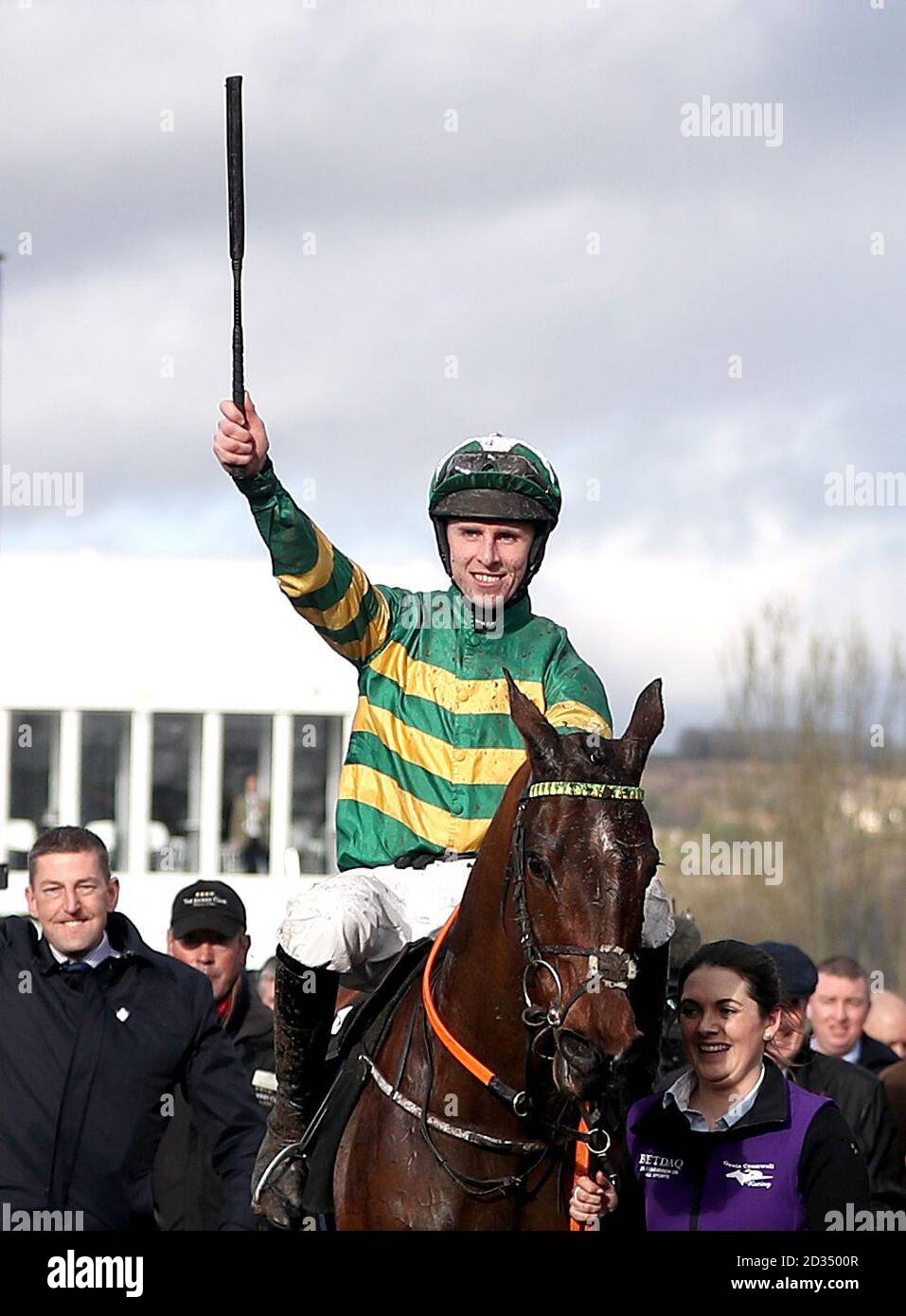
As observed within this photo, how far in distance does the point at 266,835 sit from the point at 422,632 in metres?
9.53

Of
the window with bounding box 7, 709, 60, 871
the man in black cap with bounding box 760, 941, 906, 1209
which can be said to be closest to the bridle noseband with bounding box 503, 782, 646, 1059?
the man in black cap with bounding box 760, 941, 906, 1209

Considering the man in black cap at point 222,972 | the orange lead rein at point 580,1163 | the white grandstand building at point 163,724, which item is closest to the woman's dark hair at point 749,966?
the orange lead rein at point 580,1163

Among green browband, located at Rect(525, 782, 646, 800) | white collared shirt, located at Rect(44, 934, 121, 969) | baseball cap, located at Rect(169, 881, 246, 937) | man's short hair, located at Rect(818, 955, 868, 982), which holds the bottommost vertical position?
man's short hair, located at Rect(818, 955, 868, 982)

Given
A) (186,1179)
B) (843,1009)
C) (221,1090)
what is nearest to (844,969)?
(843,1009)

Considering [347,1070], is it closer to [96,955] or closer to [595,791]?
[96,955]

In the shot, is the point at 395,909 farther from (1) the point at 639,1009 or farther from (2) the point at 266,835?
(2) the point at 266,835

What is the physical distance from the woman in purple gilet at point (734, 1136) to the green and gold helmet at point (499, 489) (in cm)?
123

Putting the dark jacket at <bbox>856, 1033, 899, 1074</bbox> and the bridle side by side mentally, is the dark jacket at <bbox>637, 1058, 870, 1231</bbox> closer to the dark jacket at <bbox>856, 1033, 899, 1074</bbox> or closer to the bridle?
the bridle

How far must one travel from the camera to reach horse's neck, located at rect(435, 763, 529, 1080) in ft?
15.3

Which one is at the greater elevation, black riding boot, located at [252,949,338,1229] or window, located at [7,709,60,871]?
window, located at [7,709,60,871]

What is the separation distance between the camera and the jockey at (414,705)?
5141 millimetres

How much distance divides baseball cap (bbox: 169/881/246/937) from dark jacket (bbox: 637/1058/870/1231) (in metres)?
3.17

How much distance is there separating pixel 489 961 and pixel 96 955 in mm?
1512

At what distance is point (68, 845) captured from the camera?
5.76 m
